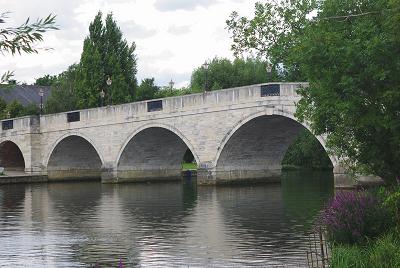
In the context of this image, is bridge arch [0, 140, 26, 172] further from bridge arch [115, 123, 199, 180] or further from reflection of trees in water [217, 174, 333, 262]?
reflection of trees in water [217, 174, 333, 262]

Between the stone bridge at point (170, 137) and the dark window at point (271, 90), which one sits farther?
the stone bridge at point (170, 137)

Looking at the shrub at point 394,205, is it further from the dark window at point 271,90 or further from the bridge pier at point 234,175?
the bridge pier at point 234,175

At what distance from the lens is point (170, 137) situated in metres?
43.2

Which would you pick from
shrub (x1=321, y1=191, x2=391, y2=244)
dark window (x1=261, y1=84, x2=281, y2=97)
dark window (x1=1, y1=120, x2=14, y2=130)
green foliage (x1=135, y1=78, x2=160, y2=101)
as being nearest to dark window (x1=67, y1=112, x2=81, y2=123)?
dark window (x1=1, y1=120, x2=14, y2=130)

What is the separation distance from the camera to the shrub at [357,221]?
37.2ft

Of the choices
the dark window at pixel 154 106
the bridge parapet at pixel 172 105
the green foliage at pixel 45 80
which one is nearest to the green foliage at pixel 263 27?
the bridge parapet at pixel 172 105

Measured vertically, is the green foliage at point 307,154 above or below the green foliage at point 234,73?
below

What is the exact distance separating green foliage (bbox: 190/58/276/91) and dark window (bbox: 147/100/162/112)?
17030 millimetres

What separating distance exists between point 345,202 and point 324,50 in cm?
354

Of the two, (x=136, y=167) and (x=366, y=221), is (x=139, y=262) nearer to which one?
(x=366, y=221)

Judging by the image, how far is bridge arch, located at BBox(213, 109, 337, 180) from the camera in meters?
35.0

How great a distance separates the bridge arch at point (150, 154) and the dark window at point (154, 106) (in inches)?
40.8

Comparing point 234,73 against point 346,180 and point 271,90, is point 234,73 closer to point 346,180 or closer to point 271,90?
point 271,90

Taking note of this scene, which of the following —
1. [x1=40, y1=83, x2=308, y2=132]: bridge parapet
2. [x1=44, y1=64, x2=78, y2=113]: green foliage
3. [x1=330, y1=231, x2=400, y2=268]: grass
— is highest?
[x1=44, y1=64, x2=78, y2=113]: green foliage
